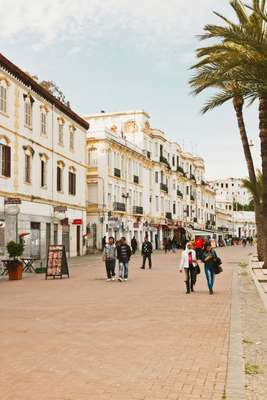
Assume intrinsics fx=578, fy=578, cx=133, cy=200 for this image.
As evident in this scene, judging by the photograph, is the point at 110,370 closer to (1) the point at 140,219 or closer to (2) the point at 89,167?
(2) the point at 89,167

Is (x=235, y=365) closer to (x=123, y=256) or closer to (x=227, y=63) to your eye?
(x=227, y=63)

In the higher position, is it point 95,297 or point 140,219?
point 140,219

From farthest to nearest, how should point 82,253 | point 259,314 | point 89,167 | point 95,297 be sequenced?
point 89,167, point 82,253, point 95,297, point 259,314

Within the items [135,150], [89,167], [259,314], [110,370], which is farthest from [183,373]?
[135,150]

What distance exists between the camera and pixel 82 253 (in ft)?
139

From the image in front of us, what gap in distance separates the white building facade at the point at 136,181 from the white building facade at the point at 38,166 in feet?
19.5

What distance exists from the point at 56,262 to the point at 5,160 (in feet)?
29.7

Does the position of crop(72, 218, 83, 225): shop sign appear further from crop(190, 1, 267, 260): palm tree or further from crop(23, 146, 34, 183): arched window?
crop(190, 1, 267, 260): palm tree

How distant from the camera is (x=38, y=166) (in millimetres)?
33531

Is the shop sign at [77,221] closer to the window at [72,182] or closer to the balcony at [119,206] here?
the window at [72,182]

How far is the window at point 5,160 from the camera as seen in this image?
94.1ft

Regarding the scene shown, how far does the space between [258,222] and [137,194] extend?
103 feet

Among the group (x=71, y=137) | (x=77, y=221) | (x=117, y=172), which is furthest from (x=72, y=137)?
(x=117, y=172)

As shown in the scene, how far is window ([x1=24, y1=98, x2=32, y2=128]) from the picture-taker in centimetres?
3169
